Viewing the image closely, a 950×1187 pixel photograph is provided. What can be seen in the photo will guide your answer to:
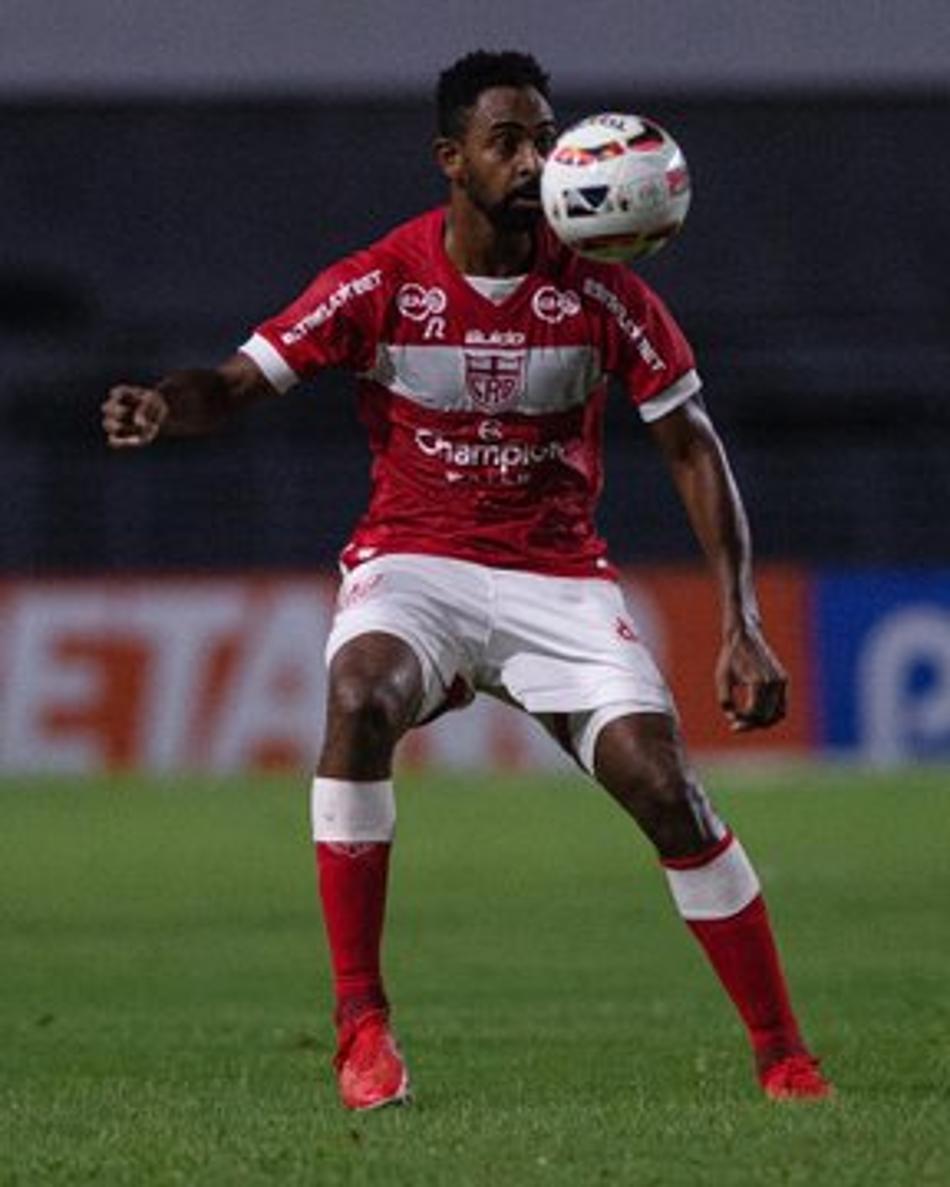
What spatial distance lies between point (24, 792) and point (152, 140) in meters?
12.2

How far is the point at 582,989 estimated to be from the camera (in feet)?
37.2

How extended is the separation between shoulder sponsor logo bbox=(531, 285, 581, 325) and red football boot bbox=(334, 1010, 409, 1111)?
1.51 m

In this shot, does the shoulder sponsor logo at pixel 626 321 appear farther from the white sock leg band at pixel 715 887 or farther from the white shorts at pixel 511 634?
the white sock leg band at pixel 715 887

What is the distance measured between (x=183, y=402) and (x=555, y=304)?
83 centimetres

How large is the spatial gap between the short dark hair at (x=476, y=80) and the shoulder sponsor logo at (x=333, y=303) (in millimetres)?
349

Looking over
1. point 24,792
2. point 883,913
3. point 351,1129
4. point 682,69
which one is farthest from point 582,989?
point 682,69

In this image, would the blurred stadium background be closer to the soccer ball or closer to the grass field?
the grass field

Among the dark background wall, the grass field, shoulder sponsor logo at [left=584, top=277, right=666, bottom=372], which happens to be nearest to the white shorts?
shoulder sponsor logo at [left=584, top=277, right=666, bottom=372]

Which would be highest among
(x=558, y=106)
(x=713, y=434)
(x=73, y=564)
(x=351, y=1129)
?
(x=713, y=434)

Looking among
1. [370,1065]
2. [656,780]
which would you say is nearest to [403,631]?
[656,780]

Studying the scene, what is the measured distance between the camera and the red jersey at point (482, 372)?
814 centimetres

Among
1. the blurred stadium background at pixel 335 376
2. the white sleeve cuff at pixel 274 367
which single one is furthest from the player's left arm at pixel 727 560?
the blurred stadium background at pixel 335 376

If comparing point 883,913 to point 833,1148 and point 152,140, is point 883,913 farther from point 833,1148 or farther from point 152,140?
point 152,140

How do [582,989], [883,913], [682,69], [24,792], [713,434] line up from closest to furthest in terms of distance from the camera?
[713,434] < [582,989] < [883,913] < [24,792] < [682,69]
